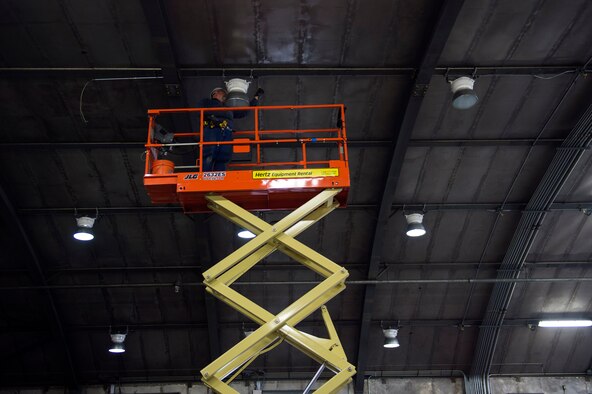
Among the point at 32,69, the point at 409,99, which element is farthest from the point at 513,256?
the point at 32,69

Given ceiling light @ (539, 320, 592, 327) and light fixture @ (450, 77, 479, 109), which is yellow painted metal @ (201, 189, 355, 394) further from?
ceiling light @ (539, 320, 592, 327)

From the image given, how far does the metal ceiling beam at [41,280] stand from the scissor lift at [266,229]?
856cm

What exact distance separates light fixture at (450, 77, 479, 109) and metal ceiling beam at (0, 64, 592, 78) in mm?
835

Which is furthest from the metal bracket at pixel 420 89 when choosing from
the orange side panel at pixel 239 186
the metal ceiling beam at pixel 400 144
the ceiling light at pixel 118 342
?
the ceiling light at pixel 118 342

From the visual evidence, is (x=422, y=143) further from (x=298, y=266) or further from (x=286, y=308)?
(x=286, y=308)

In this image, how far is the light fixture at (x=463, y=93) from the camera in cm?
1306

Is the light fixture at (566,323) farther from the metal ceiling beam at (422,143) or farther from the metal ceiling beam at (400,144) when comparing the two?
the metal ceiling beam at (422,143)

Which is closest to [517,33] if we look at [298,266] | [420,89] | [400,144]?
[420,89]

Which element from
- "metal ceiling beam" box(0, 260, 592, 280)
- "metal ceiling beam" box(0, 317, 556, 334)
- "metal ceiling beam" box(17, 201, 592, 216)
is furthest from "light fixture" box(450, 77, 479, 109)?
"metal ceiling beam" box(0, 317, 556, 334)

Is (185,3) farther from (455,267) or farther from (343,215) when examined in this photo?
(455,267)

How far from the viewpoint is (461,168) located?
16.9 metres

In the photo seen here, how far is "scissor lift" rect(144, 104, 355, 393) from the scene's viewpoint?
27.6ft

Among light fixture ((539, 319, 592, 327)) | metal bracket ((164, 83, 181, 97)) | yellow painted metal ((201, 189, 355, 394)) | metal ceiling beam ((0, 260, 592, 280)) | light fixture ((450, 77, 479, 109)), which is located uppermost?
metal bracket ((164, 83, 181, 97))

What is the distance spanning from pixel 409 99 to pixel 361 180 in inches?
146
